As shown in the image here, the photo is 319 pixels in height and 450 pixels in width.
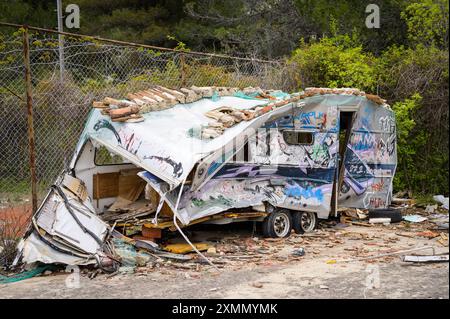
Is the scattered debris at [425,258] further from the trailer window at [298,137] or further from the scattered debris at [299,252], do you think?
the trailer window at [298,137]

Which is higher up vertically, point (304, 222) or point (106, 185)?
point (106, 185)

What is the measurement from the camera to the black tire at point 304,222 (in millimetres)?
9935

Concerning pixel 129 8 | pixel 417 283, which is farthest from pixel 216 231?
pixel 129 8

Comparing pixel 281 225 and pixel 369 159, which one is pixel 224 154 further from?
pixel 369 159

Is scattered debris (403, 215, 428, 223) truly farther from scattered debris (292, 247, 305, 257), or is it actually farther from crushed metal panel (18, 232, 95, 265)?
crushed metal panel (18, 232, 95, 265)

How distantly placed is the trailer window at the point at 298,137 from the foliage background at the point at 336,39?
2.71 meters

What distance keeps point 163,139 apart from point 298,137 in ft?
8.63

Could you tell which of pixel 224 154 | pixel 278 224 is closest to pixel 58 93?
pixel 224 154

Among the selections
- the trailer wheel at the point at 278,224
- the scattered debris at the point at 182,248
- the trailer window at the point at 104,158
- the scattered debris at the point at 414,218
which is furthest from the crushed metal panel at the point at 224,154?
the scattered debris at the point at 414,218

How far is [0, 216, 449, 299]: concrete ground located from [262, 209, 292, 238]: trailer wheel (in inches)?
8.3

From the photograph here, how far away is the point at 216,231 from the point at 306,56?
627 centimetres

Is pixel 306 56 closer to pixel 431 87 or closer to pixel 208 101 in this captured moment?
pixel 431 87

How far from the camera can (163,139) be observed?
871 centimetres

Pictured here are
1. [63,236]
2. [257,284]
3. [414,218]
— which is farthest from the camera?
[414,218]
